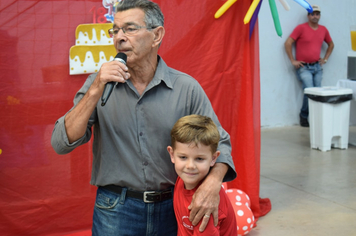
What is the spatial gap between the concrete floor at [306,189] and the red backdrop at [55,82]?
874 millimetres

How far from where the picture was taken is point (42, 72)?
3.31m

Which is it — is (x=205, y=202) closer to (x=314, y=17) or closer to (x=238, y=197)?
(x=238, y=197)

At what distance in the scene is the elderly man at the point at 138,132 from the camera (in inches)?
78.0

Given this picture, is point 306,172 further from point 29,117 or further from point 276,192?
point 29,117

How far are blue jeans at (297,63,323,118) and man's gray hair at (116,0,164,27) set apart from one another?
675 cm

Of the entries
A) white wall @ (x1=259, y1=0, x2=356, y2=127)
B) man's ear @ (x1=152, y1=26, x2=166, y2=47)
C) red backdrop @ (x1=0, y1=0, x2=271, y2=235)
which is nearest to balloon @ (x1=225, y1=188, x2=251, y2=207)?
red backdrop @ (x1=0, y1=0, x2=271, y2=235)

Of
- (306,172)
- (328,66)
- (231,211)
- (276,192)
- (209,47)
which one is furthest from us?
(328,66)

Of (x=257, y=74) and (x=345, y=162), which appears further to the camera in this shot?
(x=345, y=162)

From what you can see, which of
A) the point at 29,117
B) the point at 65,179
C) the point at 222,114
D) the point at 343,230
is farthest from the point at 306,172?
the point at 29,117

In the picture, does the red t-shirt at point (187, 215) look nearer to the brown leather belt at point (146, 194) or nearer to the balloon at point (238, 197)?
the brown leather belt at point (146, 194)

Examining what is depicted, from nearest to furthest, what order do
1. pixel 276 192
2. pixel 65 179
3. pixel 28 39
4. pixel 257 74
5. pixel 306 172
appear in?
pixel 28 39 < pixel 65 179 < pixel 257 74 < pixel 276 192 < pixel 306 172

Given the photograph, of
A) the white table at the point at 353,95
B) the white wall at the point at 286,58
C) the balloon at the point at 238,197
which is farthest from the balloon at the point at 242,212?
the white wall at the point at 286,58

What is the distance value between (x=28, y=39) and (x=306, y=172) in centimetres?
386

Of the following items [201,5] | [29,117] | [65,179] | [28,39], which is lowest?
[65,179]
